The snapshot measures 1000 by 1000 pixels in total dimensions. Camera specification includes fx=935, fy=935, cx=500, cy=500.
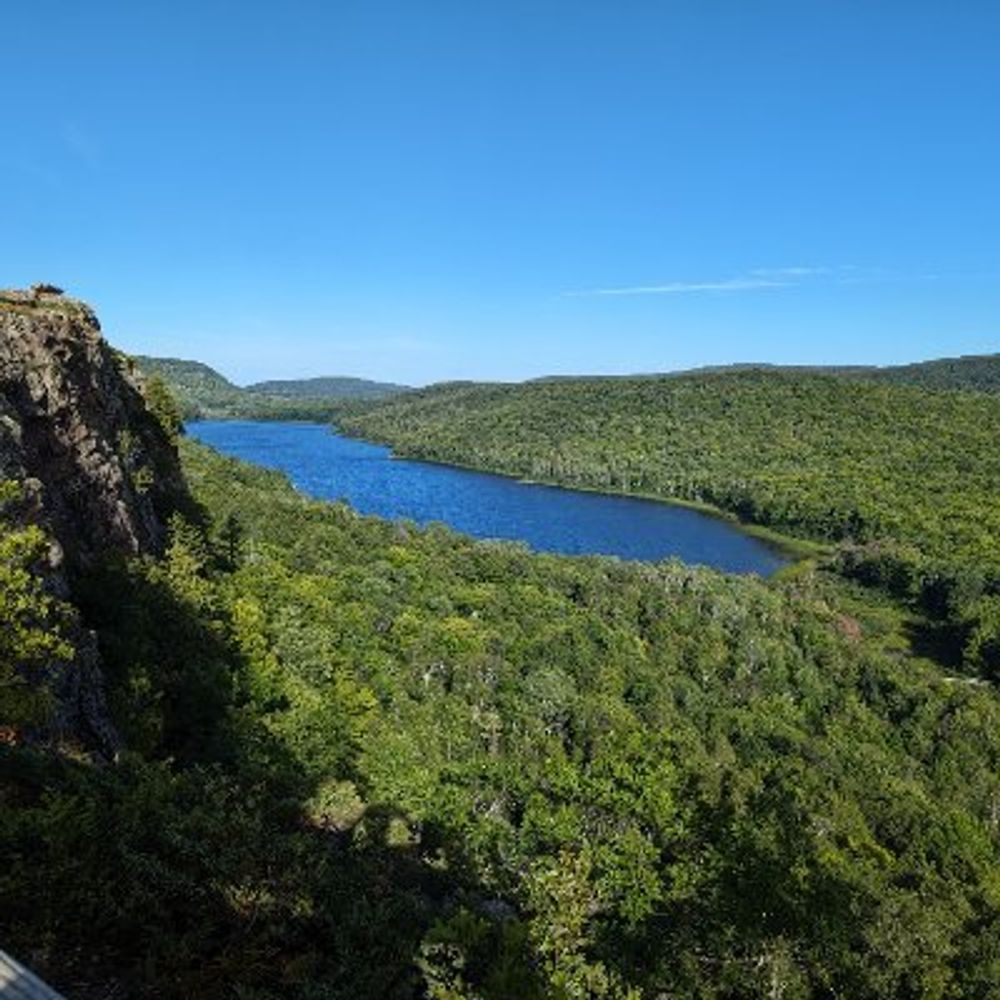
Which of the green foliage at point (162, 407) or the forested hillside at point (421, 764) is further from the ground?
the green foliage at point (162, 407)

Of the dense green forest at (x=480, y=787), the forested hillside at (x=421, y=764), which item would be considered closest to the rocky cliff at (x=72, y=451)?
the forested hillside at (x=421, y=764)

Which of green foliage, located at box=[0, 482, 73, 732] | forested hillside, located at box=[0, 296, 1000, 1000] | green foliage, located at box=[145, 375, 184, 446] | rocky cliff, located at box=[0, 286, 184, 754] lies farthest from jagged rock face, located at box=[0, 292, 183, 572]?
green foliage, located at box=[145, 375, 184, 446]

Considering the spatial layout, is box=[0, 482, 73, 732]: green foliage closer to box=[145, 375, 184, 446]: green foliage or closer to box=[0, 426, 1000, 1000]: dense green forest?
box=[0, 426, 1000, 1000]: dense green forest

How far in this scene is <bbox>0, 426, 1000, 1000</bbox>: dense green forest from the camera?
18828mm

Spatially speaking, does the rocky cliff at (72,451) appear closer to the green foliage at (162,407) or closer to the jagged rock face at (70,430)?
the jagged rock face at (70,430)

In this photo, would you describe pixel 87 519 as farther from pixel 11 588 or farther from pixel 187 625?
pixel 11 588

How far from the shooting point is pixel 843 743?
4094 inches

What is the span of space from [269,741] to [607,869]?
63.5ft

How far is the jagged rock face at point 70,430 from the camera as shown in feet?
173

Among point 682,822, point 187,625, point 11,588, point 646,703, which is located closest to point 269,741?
point 187,625

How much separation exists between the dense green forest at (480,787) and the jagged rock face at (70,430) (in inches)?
152

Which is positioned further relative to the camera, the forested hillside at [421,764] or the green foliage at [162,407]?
the green foliage at [162,407]

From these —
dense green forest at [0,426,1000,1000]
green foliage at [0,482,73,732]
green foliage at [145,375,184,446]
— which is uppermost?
green foliage at [145,375,184,446]

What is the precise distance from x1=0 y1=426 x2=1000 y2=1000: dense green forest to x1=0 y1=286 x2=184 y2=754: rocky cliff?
3137mm
